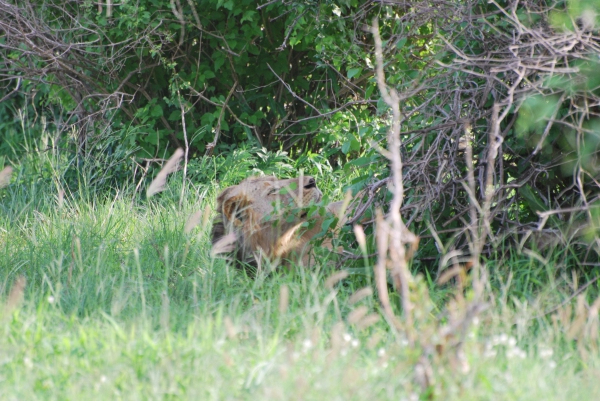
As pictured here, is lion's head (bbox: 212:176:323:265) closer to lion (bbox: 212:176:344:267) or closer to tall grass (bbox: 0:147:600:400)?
lion (bbox: 212:176:344:267)

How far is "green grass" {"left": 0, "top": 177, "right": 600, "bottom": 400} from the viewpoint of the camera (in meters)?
2.39

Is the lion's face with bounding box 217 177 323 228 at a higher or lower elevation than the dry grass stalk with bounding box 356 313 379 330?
lower

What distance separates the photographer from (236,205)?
4.32 metres

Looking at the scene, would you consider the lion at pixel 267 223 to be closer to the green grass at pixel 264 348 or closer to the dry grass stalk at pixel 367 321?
Result: the green grass at pixel 264 348

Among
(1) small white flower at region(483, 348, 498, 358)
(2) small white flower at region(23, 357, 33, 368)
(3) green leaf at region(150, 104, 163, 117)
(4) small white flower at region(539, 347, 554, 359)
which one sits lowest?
(3) green leaf at region(150, 104, 163, 117)

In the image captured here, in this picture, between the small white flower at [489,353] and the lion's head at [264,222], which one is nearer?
the small white flower at [489,353]

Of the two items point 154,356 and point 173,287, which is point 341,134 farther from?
point 154,356

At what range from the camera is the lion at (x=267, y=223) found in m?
4.22

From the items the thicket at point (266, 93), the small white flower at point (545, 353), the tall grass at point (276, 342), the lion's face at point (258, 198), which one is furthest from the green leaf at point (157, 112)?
the small white flower at point (545, 353)

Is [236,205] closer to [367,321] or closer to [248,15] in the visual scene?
[367,321]

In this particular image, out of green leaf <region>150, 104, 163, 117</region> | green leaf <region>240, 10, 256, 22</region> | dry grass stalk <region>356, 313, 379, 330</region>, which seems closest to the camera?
dry grass stalk <region>356, 313, 379, 330</region>

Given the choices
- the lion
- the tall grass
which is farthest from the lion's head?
the tall grass

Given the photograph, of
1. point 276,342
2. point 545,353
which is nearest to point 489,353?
point 545,353

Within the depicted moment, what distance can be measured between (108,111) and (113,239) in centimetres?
232
